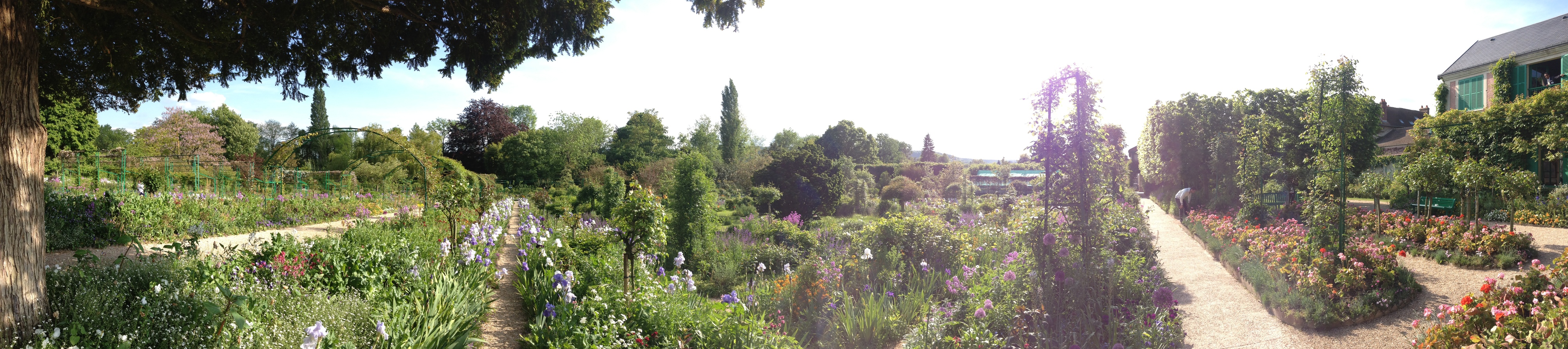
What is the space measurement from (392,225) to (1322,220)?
40.7ft

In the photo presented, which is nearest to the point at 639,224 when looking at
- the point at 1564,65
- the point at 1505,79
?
the point at 1564,65

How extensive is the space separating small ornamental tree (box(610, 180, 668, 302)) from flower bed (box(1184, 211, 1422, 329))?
6.13m

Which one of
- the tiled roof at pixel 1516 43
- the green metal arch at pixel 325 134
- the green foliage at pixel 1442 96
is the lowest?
the green metal arch at pixel 325 134

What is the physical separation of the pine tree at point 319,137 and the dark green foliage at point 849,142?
26.6 meters

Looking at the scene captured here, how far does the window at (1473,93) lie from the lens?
652 inches

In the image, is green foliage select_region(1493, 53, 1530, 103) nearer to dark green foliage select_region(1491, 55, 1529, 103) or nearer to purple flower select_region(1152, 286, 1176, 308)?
dark green foliage select_region(1491, 55, 1529, 103)

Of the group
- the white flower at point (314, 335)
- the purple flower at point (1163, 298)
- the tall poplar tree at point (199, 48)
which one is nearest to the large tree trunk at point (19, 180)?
the tall poplar tree at point (199, 48)

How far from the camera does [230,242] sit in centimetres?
673

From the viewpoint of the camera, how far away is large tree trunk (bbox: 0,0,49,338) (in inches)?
125

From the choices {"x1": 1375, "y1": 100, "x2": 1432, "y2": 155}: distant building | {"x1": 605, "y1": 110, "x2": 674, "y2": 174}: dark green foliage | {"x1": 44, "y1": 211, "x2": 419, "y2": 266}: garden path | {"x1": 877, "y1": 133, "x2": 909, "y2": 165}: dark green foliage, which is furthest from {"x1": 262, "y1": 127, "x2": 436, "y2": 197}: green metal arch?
{"x1": 877, "y1": 133, "x2": 909, "y2": 165}: dark green foliage

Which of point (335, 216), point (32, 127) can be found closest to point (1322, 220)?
point (32, 127)

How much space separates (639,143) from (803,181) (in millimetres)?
18940

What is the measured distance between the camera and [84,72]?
206 inches

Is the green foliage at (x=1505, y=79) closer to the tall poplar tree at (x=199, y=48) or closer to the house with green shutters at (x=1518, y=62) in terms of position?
the house with green shutters at (x=1518, y=62)
